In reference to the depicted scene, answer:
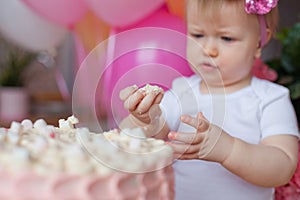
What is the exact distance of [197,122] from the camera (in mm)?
593

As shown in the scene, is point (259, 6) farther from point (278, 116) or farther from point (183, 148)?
point (183, 148)

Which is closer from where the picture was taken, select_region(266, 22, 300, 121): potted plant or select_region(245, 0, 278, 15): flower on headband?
select_region(245, 0, 278, 15): flower on headband

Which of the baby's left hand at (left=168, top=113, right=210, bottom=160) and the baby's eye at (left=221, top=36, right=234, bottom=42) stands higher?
the baby's eye at (left=221, top=36, right=234, bottom=42)

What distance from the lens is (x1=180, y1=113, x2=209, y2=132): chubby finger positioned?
0.58m

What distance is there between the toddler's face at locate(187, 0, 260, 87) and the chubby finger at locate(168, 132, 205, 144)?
0.89 ft

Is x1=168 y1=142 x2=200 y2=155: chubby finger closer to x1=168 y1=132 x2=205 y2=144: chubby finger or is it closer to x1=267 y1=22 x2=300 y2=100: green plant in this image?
x1=168 y1=132 x2=205 y2=144: chubby finger

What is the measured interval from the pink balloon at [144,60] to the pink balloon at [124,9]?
0.34 m

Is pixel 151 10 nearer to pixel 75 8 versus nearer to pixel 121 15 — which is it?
pixel 121 15

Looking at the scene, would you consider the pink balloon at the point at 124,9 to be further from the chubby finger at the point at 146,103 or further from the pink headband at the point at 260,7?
the chubby finger at the point at 146,103

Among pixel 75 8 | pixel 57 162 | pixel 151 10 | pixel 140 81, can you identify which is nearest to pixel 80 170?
pixel 57 162

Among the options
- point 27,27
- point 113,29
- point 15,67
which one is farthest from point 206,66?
point 15,67

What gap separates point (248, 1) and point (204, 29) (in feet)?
0.29

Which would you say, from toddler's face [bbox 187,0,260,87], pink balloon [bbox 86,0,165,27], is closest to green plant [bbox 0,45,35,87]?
pink balloon [bbox 86,0,165,27]

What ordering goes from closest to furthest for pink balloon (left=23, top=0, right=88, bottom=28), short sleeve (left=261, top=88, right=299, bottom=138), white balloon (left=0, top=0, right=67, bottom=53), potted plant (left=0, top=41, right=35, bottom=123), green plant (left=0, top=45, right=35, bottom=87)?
1. short sleeve (left=261, top=88, right=299, bottom=138)
2. pink balloon (left=23, top=0, right=88, bottom=28)
3. white balloon (left=0, top=0, right=67, bottom=53)
4. potted plant (left=0, top=41, right=35, bottom=123)
5. green plant (left=0, top=45, right=35, bottom=87)
